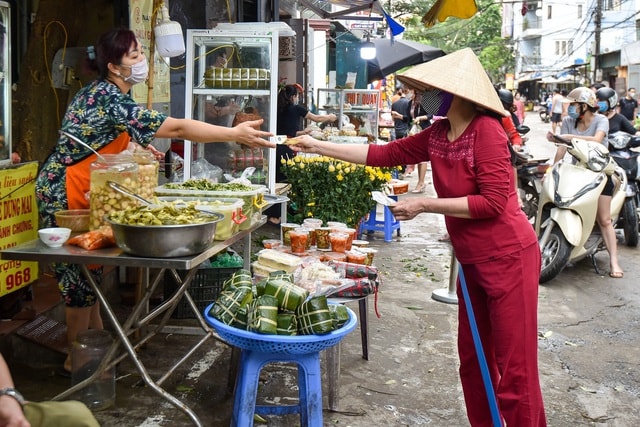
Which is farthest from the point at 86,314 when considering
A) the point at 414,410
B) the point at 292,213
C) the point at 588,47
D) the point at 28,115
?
the point at 588,47

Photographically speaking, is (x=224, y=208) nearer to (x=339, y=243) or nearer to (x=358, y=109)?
(x=339, y=243)

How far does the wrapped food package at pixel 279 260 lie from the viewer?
14.1 feet

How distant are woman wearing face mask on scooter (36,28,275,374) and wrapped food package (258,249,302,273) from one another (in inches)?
27.2

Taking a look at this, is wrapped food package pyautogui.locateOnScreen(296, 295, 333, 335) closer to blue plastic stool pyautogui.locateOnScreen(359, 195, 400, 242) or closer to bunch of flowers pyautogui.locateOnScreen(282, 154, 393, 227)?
bunch of flowers pyautogui.locateOnScreen(282, 154, 393, 227)

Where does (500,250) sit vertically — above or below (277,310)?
above

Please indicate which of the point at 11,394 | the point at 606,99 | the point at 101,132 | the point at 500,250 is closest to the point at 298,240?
the point at 101,132

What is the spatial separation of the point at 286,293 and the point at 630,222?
6.45 metres

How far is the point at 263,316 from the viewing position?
3.29 m

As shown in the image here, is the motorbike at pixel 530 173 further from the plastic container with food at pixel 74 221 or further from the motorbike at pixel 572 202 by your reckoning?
the plastic container with food at pixel 74 221

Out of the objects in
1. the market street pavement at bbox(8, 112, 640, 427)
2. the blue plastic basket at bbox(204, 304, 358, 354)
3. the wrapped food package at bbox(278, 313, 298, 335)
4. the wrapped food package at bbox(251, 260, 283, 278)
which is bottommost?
the market street pavement at bbox(8, 112, 640, 427)

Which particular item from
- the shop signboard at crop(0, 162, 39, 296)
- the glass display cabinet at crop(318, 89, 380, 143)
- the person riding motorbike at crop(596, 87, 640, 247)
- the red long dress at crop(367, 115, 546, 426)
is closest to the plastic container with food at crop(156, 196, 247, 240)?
the shop signboard at crop(0, 162, 39, 296)

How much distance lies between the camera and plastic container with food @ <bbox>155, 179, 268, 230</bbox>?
14.7 feet

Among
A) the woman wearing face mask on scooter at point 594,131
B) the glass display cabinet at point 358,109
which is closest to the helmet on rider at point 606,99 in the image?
the woman wearing face mask on scooter at point 594,131

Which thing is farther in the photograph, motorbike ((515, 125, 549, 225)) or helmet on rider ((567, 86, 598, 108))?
motorbike ((515, 125, 549, 225))
